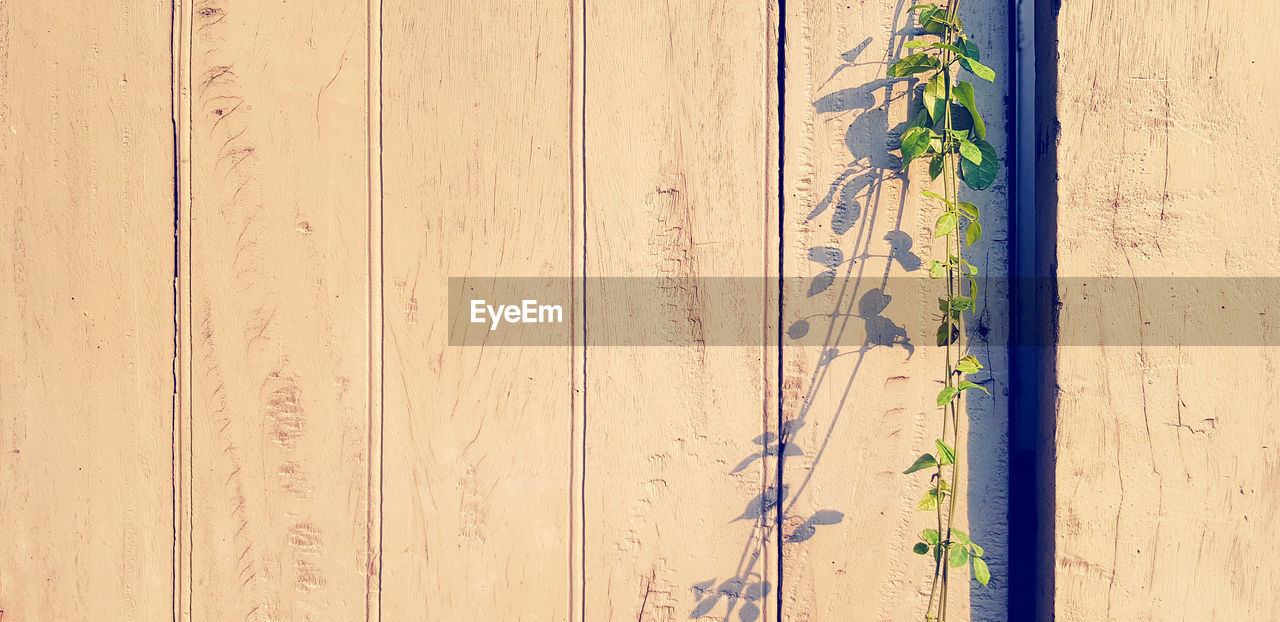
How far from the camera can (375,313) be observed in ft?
3.06

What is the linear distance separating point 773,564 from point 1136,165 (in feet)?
2.29

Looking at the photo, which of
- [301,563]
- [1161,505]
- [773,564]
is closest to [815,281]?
[773,564]

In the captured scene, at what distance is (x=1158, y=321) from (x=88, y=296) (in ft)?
4.81

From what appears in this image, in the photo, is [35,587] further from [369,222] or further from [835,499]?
[835,499]

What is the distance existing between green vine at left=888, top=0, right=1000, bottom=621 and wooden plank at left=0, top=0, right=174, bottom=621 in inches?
41.8

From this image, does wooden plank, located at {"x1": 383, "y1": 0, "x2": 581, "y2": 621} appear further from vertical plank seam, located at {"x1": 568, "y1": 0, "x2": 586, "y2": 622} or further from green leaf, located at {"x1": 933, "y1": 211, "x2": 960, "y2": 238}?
green leaf, located at {"x1": 933, "y1": 211, "x2": 960, "y2": 238}

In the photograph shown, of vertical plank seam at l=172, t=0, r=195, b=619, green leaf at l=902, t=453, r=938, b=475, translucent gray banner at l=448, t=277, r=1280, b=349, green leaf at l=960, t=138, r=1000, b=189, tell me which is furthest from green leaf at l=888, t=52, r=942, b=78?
vertical plank seam at l=172, t=0, r=195, b=619

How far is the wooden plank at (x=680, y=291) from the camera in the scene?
909 millimetres

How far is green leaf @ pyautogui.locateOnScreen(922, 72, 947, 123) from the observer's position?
0.84 meters

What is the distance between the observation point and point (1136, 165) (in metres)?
0.82

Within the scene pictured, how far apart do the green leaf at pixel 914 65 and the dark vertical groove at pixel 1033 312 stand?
14cm

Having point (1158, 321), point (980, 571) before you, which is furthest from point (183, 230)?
point (1158, 321)

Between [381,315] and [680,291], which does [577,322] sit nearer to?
[680,291]

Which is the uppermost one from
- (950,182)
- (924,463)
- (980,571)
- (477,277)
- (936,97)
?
(936,97)
